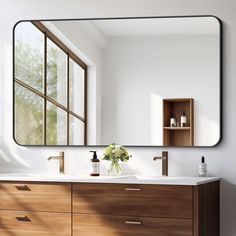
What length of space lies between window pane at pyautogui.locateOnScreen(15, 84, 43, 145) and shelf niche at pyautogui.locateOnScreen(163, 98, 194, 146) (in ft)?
2.86

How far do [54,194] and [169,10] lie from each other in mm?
1421

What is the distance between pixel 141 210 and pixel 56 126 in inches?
39.4

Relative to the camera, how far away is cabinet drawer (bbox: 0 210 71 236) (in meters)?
3.67

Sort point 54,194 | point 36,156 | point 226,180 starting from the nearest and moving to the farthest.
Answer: point 54,194 < point 226,180 < point 36,156

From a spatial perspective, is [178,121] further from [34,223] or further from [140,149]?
[34,223]

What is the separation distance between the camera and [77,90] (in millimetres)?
4188

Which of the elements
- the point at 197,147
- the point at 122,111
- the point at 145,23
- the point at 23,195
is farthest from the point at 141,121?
the point at 23,195

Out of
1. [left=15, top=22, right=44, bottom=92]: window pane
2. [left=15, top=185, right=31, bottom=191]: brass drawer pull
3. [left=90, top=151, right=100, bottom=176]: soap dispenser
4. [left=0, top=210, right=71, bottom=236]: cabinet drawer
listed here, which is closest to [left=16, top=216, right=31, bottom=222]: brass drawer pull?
[left=0, top=210, right=71, bottom=236]: cabinet drawer

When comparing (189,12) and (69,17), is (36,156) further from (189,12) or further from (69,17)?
(189,12)

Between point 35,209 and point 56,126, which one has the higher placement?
point 56,126

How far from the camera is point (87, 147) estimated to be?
4.18 m

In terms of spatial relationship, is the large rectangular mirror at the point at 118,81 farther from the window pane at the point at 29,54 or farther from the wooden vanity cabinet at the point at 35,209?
the wooden vanity cabinet at the point at 35,209

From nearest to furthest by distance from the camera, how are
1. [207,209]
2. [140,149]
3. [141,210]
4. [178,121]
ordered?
1. [141,210]
2. [207,209]
3. [178,121]
4. [140,149]

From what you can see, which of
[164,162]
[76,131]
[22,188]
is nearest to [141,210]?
[164,162]
